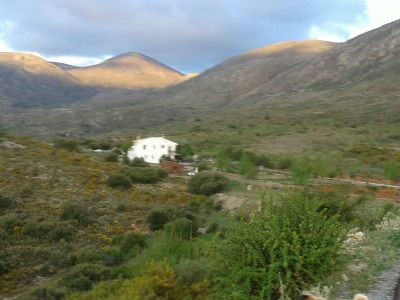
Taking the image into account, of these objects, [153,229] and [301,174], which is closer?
[153,229]

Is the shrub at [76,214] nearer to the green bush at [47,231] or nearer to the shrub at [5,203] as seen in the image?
the green bush at [47,231]

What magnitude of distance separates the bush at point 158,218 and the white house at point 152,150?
142ft

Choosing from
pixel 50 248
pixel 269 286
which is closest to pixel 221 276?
pixel 269 286

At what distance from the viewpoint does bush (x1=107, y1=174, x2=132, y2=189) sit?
39.3 metres

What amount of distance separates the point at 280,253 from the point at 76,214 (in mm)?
22386

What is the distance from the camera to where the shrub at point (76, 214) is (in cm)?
2856

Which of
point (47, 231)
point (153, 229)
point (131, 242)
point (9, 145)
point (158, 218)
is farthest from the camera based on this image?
point (9, 145)

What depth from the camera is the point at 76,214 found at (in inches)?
1140

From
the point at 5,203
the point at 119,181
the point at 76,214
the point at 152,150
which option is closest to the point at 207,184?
the point at 119,181

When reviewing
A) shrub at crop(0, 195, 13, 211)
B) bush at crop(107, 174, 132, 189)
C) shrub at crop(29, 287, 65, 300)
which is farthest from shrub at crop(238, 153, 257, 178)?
shrub at crop(29, 287, 65, 300)

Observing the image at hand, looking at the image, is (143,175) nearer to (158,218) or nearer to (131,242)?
(158,218)

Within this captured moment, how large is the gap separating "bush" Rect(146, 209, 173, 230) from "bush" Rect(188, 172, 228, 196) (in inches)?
472

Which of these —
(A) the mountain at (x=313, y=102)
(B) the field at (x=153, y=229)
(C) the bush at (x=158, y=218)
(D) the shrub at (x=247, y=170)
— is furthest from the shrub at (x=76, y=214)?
(A) the mountain at (x=313, y=102)

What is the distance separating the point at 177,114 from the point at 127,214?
460 feet
